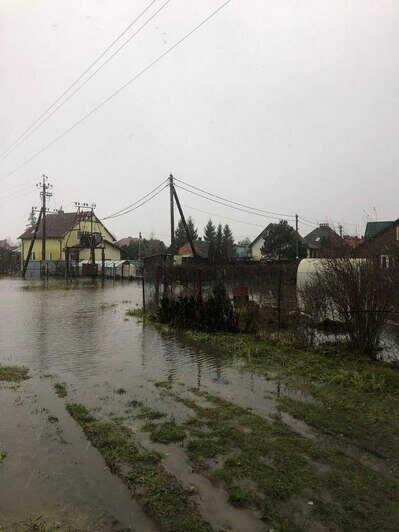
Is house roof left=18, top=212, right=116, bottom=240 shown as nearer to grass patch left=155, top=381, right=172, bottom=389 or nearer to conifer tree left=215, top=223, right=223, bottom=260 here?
conifer tree left=215, top=223, right=223, bottom=260

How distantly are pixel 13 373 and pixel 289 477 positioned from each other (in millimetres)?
5381

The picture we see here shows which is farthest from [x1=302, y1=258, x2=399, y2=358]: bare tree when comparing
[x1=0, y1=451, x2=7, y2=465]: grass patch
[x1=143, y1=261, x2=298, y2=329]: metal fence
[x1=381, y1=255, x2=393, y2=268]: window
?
[x1=0, y1=451, x2=7, y2=465]: grass patch

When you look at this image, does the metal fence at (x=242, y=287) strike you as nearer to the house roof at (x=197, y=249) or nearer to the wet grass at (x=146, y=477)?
the wet grass at (x=146, y=477)

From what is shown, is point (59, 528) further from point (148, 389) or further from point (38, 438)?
point (148, 389)

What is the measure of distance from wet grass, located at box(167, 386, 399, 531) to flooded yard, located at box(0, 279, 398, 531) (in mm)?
13

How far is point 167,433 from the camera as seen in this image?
15.9 ft

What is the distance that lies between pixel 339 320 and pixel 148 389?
155 inches

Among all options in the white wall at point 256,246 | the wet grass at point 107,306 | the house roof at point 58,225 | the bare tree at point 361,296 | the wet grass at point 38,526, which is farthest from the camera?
the white wall at point 256,246

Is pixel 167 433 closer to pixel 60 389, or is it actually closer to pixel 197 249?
pixel 60 389

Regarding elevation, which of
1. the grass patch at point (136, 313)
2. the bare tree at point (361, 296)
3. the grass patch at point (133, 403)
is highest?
the bare tree at point (361, 296)

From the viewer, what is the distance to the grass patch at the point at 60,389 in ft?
20.8

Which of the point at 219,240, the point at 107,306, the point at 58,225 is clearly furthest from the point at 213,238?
the point at 107,306

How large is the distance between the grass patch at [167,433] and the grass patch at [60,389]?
1.97m

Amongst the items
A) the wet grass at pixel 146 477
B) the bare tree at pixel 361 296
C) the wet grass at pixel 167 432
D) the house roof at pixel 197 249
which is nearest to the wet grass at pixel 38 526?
the wet grass at pixel 146 477
